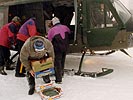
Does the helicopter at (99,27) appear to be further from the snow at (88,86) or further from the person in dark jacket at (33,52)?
the person in dark jacket at (33,52)

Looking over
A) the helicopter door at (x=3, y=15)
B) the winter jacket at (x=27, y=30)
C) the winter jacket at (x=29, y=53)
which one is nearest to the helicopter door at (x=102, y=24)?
the winter jacket at (x=27, y=30)

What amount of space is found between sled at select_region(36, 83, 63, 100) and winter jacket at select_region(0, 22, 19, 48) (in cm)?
204

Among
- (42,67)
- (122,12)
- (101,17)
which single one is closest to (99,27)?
(101,17)

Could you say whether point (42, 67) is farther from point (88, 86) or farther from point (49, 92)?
point (88, 86)

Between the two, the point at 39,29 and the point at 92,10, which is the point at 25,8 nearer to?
the point at 39,29

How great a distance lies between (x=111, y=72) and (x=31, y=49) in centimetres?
250

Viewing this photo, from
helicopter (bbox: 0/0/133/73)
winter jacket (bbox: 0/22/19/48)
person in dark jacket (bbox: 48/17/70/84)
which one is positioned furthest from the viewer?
helicopter (bbox: 0/0/133/73)

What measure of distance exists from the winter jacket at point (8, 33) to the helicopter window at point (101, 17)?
2.10m

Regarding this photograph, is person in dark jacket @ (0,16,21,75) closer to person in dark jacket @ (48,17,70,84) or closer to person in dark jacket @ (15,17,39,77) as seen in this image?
person in dark jacket @ (15,17,39,77)

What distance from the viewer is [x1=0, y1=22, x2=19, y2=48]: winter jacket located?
732cm

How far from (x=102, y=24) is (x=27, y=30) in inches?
80.0

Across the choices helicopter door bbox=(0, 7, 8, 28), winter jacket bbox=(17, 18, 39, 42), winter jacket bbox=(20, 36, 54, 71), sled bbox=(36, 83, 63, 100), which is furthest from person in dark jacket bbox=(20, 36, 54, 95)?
helicopter door bbox=(0, 7, 8, 28)

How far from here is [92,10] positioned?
746cm

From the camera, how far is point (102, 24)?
7473 millimetres
